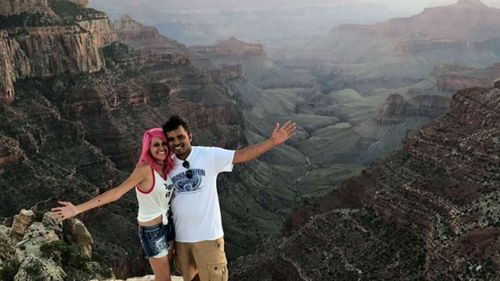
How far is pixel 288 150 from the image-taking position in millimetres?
162250

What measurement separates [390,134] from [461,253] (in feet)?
417

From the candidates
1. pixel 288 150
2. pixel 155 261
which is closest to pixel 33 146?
pixel 155 261

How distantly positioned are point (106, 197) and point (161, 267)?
2952mm

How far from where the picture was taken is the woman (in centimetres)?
1734

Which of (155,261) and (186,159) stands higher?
(186,159)

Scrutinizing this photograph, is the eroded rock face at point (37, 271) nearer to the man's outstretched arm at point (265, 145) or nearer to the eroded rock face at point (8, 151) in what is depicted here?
the man's outstretched arm at point (265, 145)

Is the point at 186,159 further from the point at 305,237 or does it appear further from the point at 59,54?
the point at 59,54

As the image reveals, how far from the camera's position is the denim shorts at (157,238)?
18141mm

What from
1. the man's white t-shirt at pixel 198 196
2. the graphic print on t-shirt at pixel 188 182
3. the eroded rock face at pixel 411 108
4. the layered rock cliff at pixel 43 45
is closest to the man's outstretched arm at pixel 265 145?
the man's white t-shirt at pixel 198 196

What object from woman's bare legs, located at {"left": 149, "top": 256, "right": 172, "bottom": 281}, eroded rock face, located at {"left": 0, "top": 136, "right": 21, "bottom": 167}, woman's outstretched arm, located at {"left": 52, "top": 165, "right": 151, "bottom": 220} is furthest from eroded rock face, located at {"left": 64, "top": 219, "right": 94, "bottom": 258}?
eroded rock face, located at {"left": 0, "top": 136, "right": 21, "bottom": 167}

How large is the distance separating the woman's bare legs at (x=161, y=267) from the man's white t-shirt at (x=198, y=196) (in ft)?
3.36

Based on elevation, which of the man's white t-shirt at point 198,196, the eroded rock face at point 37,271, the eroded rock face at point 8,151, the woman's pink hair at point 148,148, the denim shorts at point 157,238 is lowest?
the eroded rock face at point 8,151

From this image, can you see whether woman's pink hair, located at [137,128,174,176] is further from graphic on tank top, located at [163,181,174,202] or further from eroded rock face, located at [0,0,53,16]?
eroded rock face, located at [0,0,53,16]

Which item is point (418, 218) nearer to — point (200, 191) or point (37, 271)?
point (37, 271)
